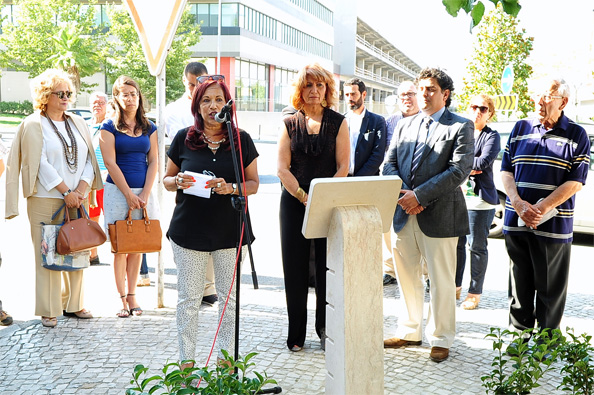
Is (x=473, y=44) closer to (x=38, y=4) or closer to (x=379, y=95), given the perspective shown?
(x=38, y=4)

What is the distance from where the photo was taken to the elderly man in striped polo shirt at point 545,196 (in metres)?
5.16

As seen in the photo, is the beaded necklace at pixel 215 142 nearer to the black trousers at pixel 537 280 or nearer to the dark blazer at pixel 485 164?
the black trousers at pixel 537 280

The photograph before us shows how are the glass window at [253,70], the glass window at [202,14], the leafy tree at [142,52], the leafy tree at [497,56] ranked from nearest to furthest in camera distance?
the leafy tree at [497,56] → the leafy tree at [142,52] → the glass window at [202,14] → the glass window at [253,70]

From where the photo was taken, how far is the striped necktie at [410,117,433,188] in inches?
207

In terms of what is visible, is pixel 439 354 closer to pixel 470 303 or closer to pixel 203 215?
pixel 470 303

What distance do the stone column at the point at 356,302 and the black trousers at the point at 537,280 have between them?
2419mm

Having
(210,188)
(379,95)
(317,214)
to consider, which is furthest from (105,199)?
(379,95)

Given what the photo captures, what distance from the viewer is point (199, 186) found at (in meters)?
4.50

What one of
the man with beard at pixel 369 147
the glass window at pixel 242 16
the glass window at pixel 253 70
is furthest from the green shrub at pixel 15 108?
the man with beard at pixel 369 147

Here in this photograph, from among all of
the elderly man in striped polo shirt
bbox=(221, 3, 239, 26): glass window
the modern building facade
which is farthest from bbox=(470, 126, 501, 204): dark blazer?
bbox=(221, 3, 239, 26): glass window

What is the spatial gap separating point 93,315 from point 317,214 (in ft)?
12.0

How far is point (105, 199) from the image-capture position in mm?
6371

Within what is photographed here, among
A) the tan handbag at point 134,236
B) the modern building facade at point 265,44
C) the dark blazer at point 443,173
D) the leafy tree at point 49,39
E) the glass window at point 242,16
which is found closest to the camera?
the dark blazer at point 443,173

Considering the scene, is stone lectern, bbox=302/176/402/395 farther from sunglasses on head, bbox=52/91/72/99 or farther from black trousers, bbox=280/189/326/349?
sunglasses on head, bbox=52/91/72/99
